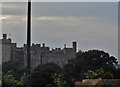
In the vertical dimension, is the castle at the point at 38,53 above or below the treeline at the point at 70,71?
above

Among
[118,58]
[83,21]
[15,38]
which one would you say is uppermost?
[83,21]

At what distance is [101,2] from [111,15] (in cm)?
13

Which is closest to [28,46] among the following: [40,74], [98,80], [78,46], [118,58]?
[40,74]

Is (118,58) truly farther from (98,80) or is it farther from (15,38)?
(15,38)

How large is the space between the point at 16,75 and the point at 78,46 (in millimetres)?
528

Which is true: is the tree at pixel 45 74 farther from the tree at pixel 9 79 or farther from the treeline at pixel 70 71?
the tree at pixel 9 79

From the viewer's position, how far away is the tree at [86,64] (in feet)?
4.89

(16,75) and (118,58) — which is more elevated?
(118,58)

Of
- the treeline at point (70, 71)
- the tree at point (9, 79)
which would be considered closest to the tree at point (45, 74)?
the treeline at point (70, 71)

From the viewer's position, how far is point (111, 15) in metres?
1.54

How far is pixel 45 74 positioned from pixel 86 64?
32 centimetres

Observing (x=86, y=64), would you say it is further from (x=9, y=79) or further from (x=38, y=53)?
(x=9, y=79)

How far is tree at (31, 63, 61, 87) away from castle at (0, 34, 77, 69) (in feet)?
0.11

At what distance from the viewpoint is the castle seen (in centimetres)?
153
